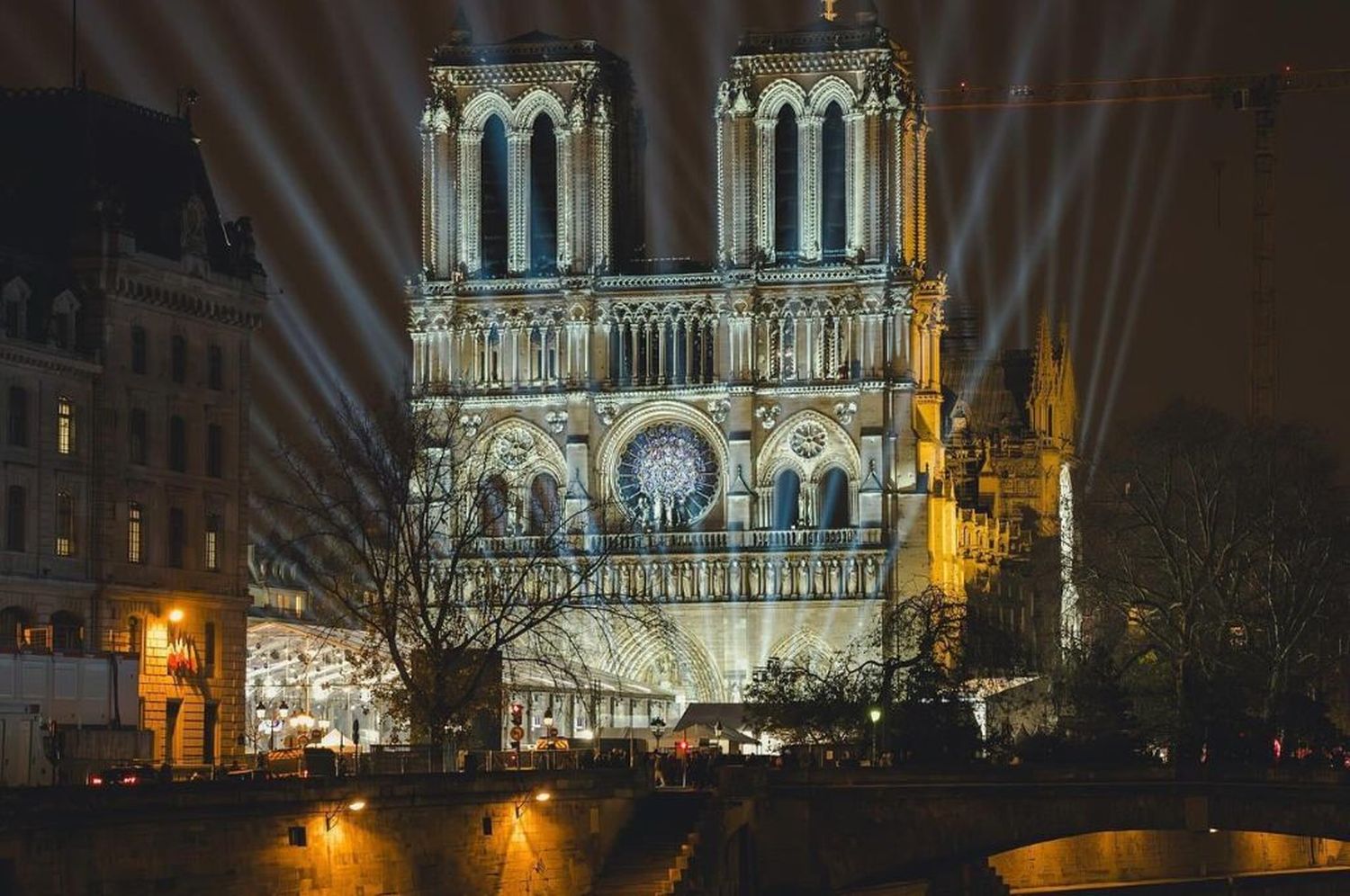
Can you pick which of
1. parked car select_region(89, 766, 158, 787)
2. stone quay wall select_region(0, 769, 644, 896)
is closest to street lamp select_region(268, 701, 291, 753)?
stone quay wall select_region(0, 769, 644, 896)

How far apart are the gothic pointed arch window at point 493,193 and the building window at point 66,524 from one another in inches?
2170

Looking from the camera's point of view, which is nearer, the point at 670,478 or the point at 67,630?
the point at 67,630

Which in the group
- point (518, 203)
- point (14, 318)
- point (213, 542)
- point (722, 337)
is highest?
point (518, 203)

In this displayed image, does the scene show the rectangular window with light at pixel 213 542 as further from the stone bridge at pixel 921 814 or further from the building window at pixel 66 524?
the stone bridge at pixel 921 814

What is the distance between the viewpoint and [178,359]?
96.9m

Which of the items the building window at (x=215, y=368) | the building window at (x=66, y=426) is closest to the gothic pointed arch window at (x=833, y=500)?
the building window at (x=215, y=368)

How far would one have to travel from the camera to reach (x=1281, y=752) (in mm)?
102625

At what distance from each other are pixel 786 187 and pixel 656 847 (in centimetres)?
6531

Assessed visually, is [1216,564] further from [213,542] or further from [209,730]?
[209,730]

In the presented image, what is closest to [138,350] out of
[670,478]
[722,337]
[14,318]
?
[14,318]

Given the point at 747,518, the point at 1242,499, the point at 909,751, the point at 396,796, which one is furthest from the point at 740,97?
the point at 396,796

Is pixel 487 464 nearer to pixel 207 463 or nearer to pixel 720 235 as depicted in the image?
pixel 720 235

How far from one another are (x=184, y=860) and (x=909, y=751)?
139 ft

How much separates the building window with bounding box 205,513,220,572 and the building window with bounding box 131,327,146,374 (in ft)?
16.9
